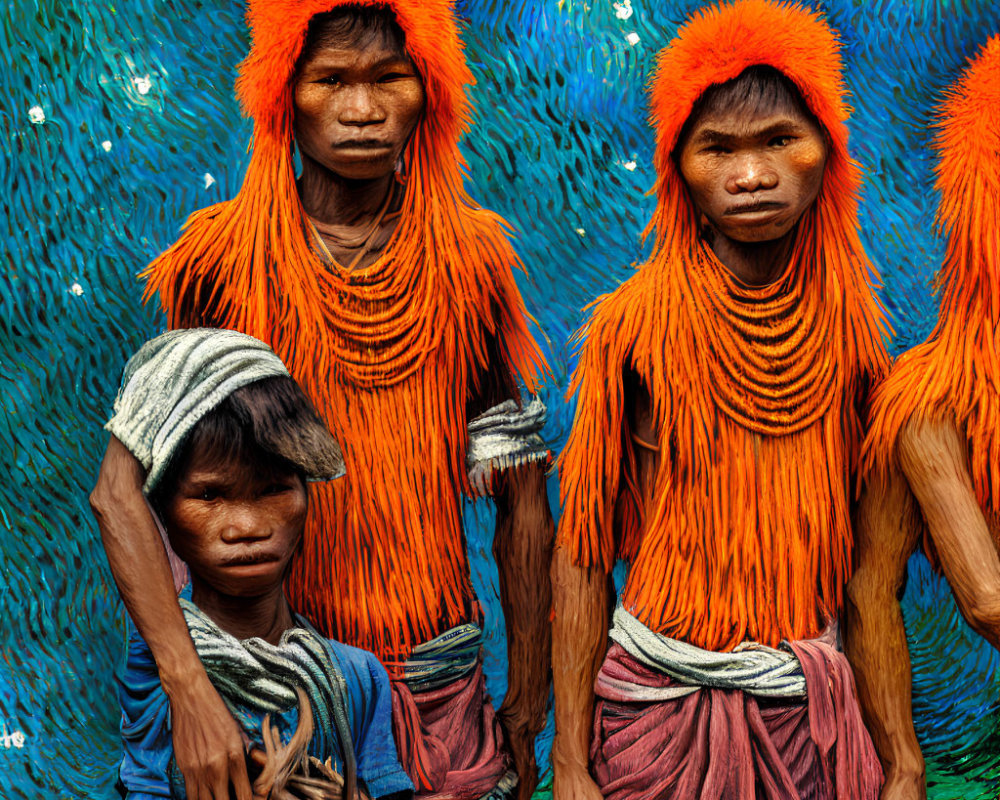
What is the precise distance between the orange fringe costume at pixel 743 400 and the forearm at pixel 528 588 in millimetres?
133

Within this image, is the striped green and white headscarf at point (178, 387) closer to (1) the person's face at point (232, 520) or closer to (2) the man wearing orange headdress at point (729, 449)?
(1) the person's face at point (232, 520)

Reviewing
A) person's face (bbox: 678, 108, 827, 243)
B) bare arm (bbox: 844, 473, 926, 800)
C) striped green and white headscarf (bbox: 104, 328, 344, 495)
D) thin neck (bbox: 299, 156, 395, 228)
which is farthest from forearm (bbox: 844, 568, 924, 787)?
thin neck (bbox: 299, 156, 395, 228)

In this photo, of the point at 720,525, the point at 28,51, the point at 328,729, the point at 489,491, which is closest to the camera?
the point at 328,729

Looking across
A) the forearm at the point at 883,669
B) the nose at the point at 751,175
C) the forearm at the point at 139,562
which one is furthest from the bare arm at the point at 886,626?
the forearm at the point at 139,562

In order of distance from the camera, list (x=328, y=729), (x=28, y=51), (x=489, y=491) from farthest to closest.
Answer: (x=28, y=51)
(x=489, y=491)
(x=328, y=729)

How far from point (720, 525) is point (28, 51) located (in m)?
1.43

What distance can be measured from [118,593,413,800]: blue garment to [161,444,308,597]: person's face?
81 millimetres

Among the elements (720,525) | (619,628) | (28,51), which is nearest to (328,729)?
(619,628)

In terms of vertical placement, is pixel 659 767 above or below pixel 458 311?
below

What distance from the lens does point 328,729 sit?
5.66 feet

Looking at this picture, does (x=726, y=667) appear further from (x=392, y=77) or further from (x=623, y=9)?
(x=623, y=9)

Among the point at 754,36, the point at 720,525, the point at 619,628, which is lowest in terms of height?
the point at 619,628

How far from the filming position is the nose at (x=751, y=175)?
1.78 meters

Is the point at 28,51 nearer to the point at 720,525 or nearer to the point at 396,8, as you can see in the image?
the point at 396,8
